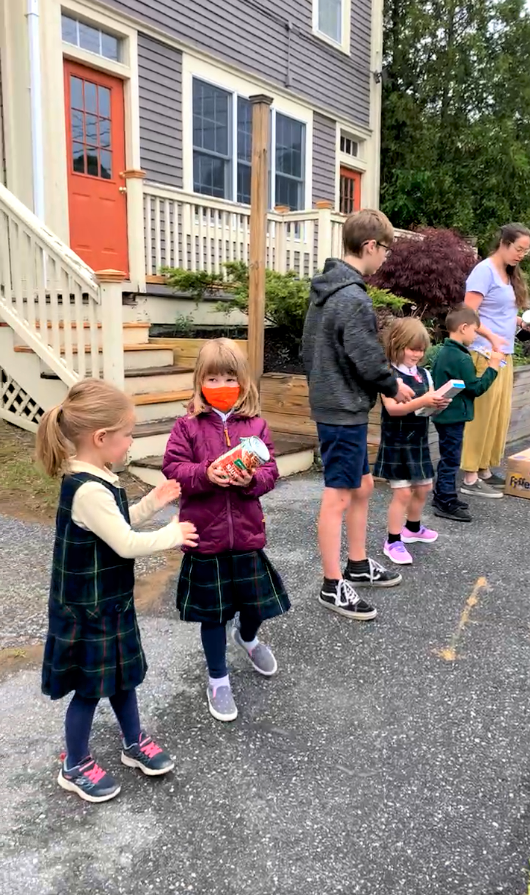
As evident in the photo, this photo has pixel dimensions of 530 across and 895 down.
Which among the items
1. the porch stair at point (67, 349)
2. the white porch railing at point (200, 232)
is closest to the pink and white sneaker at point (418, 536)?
the porch stair at point (67, 349)

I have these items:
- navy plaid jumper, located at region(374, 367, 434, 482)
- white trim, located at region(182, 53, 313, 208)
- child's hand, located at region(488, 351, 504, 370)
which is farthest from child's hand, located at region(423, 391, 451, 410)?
white trim, located at region(182, 53, 313, 208)

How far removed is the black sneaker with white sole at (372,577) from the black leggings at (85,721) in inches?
65.3

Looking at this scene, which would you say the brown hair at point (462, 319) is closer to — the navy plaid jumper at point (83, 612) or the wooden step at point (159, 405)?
the wooden step at point (159, 405)

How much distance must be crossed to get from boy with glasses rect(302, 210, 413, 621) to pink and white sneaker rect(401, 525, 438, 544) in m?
1.05

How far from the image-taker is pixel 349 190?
13227 mm

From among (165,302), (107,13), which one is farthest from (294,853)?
(107,13)

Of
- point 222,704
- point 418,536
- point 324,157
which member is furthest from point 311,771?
point 324,157

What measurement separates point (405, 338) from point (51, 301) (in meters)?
3.02

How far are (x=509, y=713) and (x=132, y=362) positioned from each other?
4792mm

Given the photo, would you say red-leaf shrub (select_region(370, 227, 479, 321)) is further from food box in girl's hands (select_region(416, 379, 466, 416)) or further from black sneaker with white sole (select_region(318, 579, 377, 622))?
black sneaker with white sole (select_region(318, 579, 377, 622))

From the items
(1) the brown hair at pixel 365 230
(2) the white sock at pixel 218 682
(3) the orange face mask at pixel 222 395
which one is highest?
(1) the brown hair at pixel 365 230

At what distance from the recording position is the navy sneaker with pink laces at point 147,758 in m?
2.17

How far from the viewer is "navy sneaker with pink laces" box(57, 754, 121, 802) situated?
81.4 inches

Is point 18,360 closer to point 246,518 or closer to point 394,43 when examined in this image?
point 246,518
